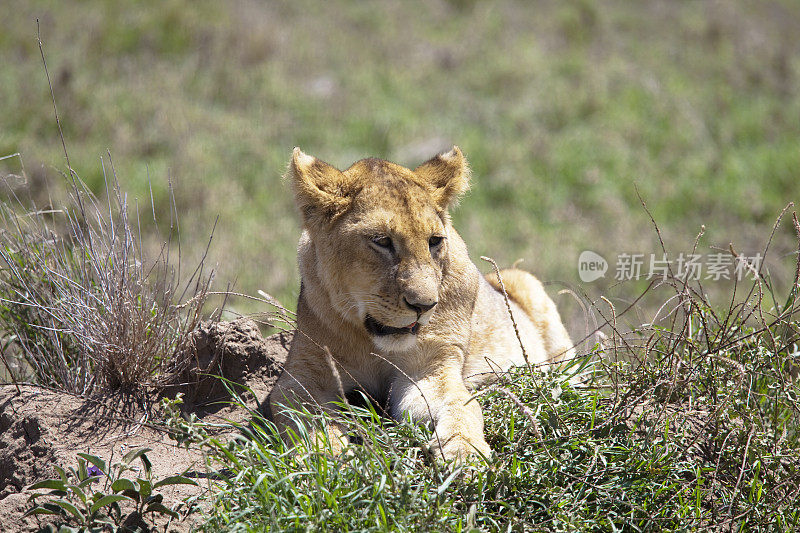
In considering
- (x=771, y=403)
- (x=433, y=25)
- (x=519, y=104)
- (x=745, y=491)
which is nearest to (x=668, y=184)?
(x=519, y=104)

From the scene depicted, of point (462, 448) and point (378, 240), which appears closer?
point (462, 448)

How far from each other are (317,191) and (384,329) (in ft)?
2.56

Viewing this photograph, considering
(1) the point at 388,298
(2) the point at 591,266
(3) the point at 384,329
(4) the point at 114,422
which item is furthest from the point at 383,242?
(2) the point at 591,266

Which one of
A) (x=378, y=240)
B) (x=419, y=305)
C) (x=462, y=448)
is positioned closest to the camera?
(x=462, y=448)

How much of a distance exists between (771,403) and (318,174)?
2618mm

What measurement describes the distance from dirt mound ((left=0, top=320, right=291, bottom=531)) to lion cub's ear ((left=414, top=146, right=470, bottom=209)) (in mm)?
1433

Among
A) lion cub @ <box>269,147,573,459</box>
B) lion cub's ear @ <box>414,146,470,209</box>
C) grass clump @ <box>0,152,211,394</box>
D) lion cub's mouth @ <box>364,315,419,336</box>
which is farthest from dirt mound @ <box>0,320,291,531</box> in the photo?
lion cub's ear @ <box>414,146,470,209</box>

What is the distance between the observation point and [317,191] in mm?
3975

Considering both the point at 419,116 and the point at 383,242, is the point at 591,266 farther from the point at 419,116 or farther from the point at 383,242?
the point at 383,242

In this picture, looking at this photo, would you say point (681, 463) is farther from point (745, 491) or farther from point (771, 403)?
point (771, 403)

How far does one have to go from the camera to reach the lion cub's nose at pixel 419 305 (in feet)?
11.8

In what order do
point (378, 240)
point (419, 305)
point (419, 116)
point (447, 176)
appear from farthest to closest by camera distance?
1. point (419, 116)
2. point (447, 176)
3. point (378, 240)
4. point (419, 305)

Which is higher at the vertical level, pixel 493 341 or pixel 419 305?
pixel 419 305

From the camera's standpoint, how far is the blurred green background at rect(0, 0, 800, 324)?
10.8m
